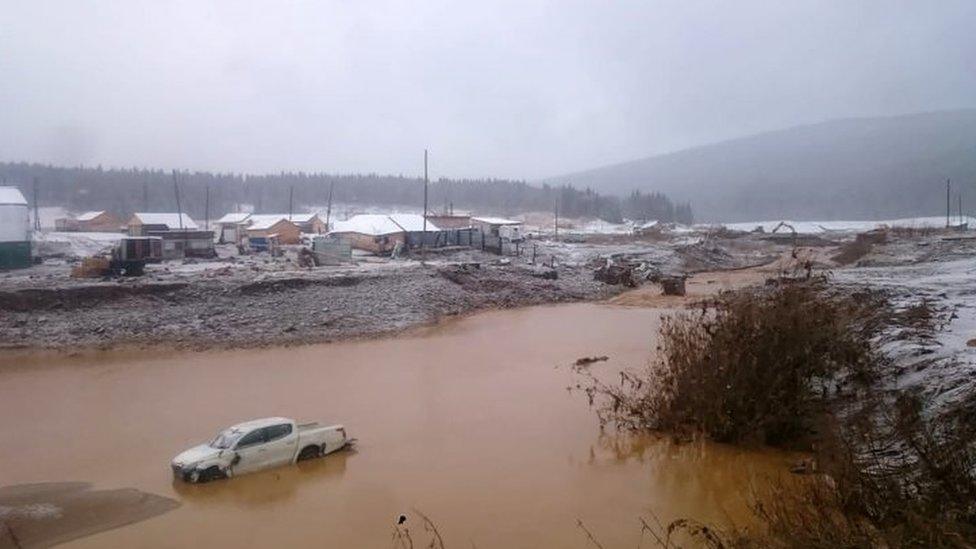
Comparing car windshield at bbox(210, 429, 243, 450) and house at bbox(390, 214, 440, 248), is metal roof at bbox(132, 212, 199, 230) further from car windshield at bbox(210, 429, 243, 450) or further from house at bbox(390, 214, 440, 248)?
car windshield at bbox(210, 429, 243, 450)

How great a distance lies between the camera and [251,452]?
10.3 meters

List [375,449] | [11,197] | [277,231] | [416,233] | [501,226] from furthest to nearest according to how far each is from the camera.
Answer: [501,226] < [277,231] < [416,233] < [11,197] < [375,449]

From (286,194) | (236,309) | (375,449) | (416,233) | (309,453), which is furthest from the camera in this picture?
(286,194)

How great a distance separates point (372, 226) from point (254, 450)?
3446 cm

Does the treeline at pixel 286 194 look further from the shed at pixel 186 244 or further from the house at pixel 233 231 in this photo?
the shed at pixel 186 244

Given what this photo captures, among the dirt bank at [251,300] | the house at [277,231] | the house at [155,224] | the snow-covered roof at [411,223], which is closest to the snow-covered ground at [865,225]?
the snow-covered roof at [411,223]

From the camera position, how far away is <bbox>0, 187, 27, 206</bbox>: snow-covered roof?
1277 inches

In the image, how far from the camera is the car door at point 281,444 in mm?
10555

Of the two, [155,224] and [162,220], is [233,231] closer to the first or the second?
[162,220]

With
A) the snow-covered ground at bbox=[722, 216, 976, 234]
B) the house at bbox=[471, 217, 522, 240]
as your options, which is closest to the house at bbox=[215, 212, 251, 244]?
the house at bbox=[471, 217, 522, 240]

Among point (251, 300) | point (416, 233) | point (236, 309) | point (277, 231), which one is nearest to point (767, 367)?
point (236, 309)

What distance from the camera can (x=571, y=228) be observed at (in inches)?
3410

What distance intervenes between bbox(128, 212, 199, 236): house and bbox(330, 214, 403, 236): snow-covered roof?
10.8 metres

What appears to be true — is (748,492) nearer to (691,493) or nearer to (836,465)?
(691,493)
